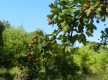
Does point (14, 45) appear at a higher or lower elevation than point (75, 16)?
higher

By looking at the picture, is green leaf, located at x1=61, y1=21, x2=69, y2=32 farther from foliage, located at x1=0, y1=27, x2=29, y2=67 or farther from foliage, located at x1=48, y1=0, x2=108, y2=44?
foliage, located at x1=0, y1=27, x2=29, y2=67

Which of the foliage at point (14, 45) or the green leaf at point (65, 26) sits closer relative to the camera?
the green leaf at point (65, 26)

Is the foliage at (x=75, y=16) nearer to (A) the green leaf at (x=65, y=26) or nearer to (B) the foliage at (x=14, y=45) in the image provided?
(A) the green leaf at (x=65, y=26)

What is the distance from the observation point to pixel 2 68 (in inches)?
2286

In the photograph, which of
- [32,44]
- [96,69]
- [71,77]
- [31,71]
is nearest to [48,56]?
[32,44]

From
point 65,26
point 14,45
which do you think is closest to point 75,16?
point 65,26

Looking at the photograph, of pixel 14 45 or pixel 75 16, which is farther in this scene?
pixel 14 45

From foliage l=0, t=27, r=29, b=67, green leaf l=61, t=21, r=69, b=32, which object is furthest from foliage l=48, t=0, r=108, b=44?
foliage l=0, t=27, r=29, b=67

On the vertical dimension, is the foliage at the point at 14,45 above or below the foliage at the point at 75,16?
above

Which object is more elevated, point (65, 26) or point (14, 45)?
point (14, 45)

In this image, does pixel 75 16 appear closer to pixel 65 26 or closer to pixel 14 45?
pixel 65 26

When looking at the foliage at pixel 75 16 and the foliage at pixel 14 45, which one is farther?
the foliage at pixel 14 45

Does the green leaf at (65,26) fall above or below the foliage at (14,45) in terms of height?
below

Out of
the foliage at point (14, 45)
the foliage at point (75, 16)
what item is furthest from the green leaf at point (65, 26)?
the foliage at point (14, 45)
